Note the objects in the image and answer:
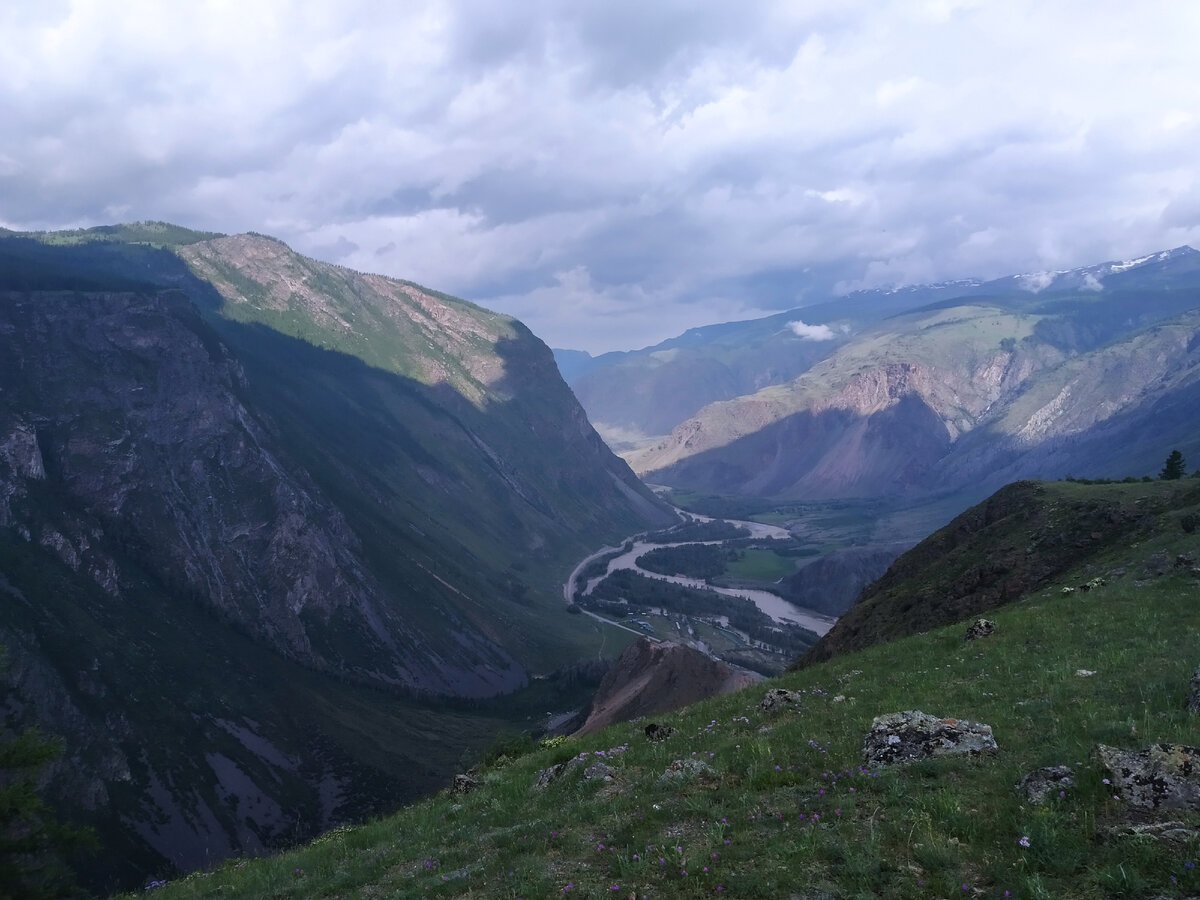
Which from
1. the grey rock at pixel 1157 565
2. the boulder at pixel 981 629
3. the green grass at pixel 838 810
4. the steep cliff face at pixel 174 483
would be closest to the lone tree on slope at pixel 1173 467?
the grey rock at pixel 1157 565

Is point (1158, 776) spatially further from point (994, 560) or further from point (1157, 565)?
point (994, 560)

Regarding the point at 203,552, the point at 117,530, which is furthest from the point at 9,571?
the point at 203,552

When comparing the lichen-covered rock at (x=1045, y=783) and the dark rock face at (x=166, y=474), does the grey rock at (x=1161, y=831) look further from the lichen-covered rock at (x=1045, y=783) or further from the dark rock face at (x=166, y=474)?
the dark rock face at (x=166, y=474)

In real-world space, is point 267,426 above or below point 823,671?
above

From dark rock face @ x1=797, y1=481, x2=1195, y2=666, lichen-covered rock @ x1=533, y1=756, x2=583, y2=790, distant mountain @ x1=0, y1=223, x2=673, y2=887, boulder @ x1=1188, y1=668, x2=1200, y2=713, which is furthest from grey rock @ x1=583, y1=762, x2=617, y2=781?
distant mountain @ x1=0, y1=223, x2=673, y2=887

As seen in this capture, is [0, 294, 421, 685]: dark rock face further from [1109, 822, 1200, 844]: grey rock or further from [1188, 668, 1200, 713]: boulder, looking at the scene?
[1109, 822, 1200, 844]: grey rock

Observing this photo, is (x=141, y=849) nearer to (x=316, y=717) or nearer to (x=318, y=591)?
(x=316, y=717)
